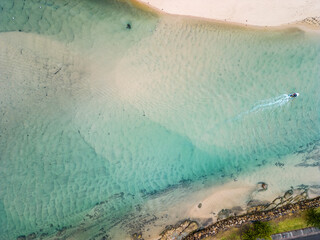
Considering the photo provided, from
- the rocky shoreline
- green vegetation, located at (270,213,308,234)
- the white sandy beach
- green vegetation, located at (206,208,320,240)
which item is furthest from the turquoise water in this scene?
green vegetation, located at (270,213,308,234)

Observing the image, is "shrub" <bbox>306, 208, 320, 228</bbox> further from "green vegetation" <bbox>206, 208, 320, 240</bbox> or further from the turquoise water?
the turquoise water

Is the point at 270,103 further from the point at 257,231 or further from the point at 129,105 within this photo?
the point at 129,105

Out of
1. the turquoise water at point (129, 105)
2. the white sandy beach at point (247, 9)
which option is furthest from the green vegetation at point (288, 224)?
the white sandy beach at point (247, 9)

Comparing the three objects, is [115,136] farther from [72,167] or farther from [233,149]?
[233,149]

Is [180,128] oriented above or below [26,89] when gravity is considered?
below

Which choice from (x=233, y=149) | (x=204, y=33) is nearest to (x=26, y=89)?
(x=204, y=33)

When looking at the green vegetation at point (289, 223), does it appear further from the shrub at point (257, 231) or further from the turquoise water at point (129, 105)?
the turquoise water at point (129, 105)
